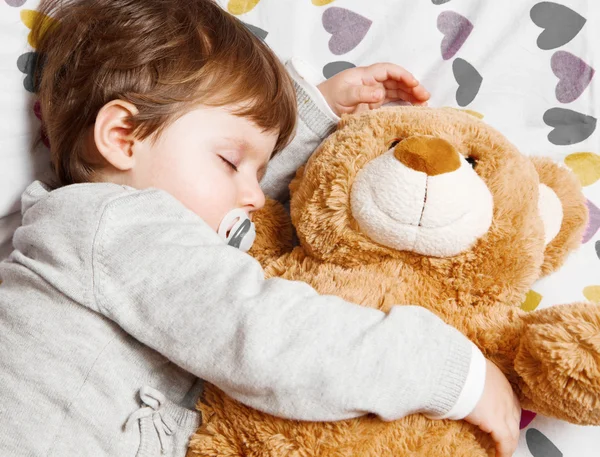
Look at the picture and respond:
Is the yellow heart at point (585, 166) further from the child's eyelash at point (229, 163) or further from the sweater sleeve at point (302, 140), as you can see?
the child's eyelash at point (229, 163)

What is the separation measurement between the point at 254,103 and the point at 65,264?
372mm

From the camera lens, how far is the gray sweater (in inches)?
25.6

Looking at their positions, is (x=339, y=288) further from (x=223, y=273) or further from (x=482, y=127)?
(x=482, y=127)

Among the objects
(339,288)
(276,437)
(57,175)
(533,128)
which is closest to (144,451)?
(276,437)

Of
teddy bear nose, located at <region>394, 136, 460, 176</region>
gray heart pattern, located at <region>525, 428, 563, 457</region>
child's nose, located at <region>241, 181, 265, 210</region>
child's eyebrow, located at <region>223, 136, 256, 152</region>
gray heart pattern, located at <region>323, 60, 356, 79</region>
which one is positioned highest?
teddy bear nose, located at <region>394, 136, 460, 176</region>

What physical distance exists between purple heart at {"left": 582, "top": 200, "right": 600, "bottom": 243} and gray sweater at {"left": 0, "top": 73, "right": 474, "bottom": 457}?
397 mm

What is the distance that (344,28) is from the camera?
48.1 inches

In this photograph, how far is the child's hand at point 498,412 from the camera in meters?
0.68

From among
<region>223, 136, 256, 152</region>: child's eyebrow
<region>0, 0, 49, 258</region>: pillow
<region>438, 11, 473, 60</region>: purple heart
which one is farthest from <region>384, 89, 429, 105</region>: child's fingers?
<region>0, 0, 49, 258</region>: pillow

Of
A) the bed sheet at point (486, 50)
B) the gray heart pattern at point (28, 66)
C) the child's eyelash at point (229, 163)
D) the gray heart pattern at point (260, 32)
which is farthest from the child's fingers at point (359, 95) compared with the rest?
the gray heart pattern at point (28, 66)

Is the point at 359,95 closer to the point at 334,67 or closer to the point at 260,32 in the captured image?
the point at 334,67

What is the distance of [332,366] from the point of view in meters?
0.64

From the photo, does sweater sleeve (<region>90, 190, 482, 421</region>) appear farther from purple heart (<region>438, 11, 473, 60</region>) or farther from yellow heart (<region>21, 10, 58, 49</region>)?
purple heart (<region>438, 11, 473, 60</region>)

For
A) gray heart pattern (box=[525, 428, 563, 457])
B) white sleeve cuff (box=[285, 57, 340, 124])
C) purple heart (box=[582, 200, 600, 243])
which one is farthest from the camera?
white sleeve cuff (box=[285, 57, 340, 124])
